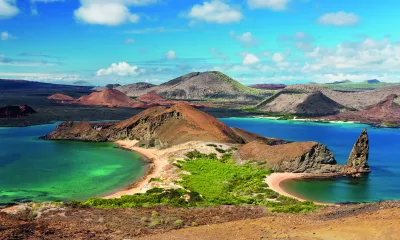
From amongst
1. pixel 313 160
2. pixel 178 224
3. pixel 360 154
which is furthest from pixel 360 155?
pixel 178 224

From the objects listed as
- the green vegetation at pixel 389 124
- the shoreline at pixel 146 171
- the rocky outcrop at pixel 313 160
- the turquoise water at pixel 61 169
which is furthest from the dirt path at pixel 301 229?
the green vegetation at pixel 389 124

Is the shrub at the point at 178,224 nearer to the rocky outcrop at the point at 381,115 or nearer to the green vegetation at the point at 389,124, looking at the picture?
the green vegetation at the point at 389,124

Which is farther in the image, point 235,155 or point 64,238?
point 235,155

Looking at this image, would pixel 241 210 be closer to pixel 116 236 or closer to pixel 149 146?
pixel 116 236

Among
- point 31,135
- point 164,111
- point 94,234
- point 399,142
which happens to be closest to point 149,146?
point 164,111

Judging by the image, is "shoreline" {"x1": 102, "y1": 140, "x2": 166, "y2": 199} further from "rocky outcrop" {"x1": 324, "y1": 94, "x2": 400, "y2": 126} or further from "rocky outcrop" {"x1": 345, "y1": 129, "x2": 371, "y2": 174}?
"rocky outcrop" {"x1": 324, "y1": 94, "x2": 400, "y2": 126}

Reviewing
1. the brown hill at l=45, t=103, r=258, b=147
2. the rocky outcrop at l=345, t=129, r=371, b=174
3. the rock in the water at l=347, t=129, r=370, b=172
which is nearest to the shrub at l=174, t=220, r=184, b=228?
the rocky outcrop at l=345, t=129, r=371, b=174
